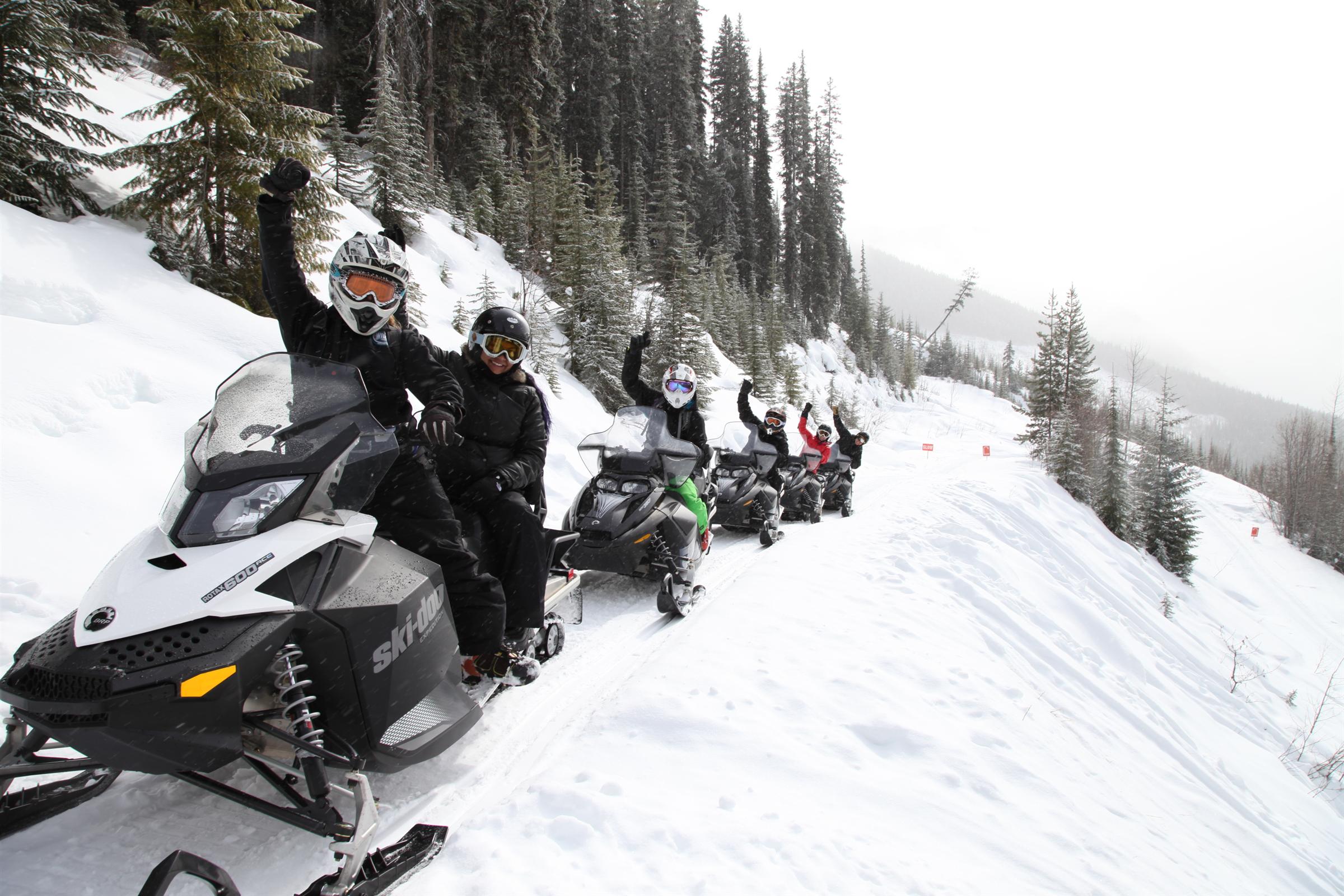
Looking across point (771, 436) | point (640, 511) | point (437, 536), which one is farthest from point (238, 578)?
point (771, 436)

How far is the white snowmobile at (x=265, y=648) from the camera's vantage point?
171 cm

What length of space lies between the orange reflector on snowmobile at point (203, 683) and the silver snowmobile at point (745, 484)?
Result: 6346 millimetres

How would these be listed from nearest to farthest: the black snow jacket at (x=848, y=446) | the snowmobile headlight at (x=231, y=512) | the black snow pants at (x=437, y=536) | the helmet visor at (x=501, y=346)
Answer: the snowmobile headlight at (x=231, y=512)
the black snow pants at (x=437, y=536)
the helmet visor at (x=501, y=346)
the black snow jacket at (x=848, y=446)

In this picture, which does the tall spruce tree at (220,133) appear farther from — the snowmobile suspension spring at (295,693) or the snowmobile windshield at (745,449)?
the snowmobile suspension spring at (295,693)

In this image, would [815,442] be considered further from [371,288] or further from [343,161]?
[343,161]

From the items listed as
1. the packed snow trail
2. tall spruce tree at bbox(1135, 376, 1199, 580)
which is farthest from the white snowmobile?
tall spruce tree at bbox(1135, 376, 1199, 580)

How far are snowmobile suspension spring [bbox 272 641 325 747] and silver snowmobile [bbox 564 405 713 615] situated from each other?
9.38 feet

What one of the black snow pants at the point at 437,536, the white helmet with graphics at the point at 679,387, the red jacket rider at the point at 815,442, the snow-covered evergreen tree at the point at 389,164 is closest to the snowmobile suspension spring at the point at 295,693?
the black snow pants at the point at 437,536

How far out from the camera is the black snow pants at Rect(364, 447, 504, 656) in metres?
2.94

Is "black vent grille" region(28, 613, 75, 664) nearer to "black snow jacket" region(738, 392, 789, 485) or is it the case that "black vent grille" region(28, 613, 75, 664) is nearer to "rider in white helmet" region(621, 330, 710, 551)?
"rider in white helmet" region(621, 330, 710, 551)

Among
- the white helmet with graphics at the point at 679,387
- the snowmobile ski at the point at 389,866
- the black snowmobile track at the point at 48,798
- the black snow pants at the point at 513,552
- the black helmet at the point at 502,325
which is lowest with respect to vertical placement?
the snowmobile ski at the point at 389,866

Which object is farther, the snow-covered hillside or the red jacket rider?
the red jacket rider

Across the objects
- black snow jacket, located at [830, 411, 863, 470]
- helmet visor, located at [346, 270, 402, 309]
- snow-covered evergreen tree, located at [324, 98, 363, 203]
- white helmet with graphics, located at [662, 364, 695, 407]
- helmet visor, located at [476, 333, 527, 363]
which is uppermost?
snow-covered evergreen tree, located at [324, 98, 363, 203]

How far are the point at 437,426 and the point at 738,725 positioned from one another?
204 centimetres
